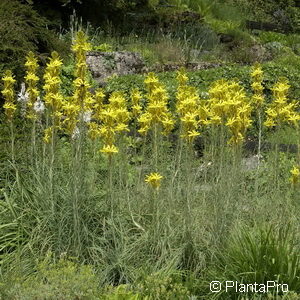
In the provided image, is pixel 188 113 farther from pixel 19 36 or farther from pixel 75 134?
pixel 19 36

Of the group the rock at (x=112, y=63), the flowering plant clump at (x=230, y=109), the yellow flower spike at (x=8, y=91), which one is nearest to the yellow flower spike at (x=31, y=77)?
the yellow flower spike at (x=8, y=91)

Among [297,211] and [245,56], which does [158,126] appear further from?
[245,56]

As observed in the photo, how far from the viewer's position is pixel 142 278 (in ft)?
14.1

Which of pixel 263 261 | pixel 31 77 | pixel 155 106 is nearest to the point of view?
pixel 263 261

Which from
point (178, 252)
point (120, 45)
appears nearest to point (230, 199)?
point (178, 252)

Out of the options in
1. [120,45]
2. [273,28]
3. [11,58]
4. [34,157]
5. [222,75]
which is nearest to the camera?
[34,157]

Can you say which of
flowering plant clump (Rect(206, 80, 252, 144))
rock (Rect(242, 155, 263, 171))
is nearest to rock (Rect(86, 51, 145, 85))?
rock (Rect(242, 155, 263, 171))

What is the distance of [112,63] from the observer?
11281 millimetres

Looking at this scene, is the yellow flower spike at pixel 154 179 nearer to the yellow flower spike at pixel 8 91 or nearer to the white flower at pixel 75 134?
the white flower at pixel 75 134

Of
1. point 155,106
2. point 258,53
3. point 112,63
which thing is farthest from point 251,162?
point 258,53

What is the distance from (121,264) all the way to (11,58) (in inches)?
130

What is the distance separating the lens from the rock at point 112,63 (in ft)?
36.2

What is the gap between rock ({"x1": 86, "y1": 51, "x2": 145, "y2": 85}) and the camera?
11047mm

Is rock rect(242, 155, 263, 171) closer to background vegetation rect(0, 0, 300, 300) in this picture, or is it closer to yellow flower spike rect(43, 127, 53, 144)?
background vegetation rect(0, 0, 300, 300)
